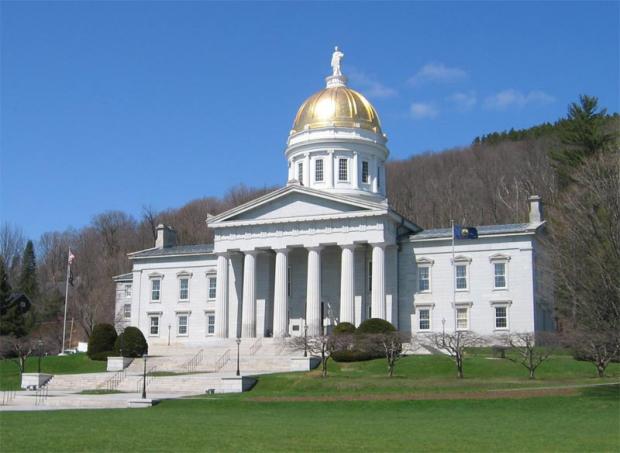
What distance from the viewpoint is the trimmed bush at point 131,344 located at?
193 feet

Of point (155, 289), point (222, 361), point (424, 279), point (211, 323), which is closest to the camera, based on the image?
point (222, 361)

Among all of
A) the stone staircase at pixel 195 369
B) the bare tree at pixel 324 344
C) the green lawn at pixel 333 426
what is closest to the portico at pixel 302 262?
the stone staircase at pixel 195 369

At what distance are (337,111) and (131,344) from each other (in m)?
27.8

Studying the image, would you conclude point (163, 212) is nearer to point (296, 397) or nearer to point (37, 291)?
point (37, 291)

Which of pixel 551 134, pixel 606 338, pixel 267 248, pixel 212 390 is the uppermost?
pixel 551 134

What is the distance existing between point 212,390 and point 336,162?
33.0 metres

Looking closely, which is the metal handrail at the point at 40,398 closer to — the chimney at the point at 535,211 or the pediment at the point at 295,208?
the pediment at the point at 295,208

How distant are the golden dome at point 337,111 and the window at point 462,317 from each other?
20097 millimetres

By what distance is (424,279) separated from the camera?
61594mm

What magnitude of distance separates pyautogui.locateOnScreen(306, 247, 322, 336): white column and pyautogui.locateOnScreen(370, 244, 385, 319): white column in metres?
4.49

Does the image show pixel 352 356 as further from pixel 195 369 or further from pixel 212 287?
pixel 212 287

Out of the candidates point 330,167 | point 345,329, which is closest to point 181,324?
point 330,167

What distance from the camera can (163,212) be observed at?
123 metres

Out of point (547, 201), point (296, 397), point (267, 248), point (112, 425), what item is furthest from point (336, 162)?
point (112, 425)
